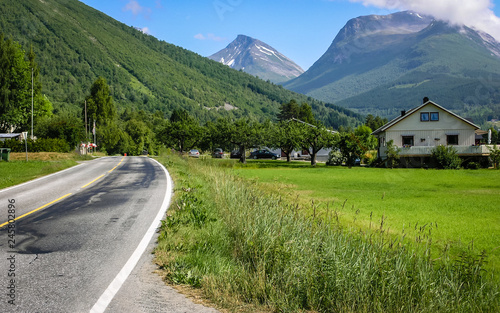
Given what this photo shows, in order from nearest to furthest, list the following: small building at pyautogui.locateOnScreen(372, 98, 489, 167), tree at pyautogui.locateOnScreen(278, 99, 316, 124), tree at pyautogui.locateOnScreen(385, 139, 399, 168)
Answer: tree at pyautogui.locateOnScreen(385, 139, 399, 168)
small building at pyautogui.locateOnScreen(372, 98, 489, 167)
tree at pyautogui.locateOnScreen(278, 99, 316, 124)

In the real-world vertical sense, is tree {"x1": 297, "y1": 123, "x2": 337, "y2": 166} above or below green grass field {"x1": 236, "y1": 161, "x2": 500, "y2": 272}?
above

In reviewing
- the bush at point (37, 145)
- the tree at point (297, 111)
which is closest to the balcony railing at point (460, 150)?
the bush at point (37, 145)

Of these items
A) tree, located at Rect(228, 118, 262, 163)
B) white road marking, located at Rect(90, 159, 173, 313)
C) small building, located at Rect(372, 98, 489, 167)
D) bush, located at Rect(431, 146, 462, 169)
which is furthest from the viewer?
tree, located at Rect(228, 118, 262, 163)

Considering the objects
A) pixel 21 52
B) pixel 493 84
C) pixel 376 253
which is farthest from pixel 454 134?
pixel 21 52

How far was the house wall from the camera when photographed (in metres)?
50.6

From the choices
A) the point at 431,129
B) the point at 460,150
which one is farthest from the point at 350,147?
the point at 460,150

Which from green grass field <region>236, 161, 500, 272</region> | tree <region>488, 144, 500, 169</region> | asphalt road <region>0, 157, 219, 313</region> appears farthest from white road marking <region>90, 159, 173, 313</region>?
tree <region>488, 144, 500, 169</region>

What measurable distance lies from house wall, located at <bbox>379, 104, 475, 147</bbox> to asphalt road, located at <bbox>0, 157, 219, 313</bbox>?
44.8m

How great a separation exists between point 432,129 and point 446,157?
8.55m

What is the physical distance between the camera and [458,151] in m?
45.6

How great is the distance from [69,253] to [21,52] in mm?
75070

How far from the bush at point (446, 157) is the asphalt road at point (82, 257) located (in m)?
38.5

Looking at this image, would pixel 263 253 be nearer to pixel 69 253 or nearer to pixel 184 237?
pixel 184 237

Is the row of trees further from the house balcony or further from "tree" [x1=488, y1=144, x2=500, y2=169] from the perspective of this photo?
"tree" [x1=488, y1=144, x2=500, y2=169]
